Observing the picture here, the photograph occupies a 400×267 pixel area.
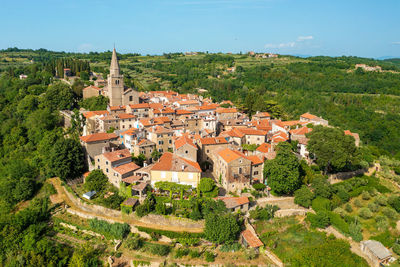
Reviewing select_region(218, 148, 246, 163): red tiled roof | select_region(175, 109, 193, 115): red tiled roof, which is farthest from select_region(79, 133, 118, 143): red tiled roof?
select_region(218, 148, 246, 163): red tiled roof

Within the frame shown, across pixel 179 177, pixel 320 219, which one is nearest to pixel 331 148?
pixel 320 219

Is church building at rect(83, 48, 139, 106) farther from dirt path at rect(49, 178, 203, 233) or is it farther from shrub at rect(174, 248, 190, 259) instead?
shrub at rect(174, 248, 190, 259)

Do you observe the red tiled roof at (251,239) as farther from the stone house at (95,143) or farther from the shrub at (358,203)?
the stone house at (95,143)

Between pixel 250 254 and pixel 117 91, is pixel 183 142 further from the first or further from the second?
pixel 117 91

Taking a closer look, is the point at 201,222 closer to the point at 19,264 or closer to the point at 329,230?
the point at 329,230

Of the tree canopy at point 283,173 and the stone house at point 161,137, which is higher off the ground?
the stone house at point 161,137

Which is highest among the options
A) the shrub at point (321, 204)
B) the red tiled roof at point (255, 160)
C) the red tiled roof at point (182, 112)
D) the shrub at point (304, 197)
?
the red tiled roof at point (182, 112)

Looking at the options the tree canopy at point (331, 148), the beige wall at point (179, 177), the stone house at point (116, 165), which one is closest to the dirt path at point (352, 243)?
the tree canopy at point (331, 148)
